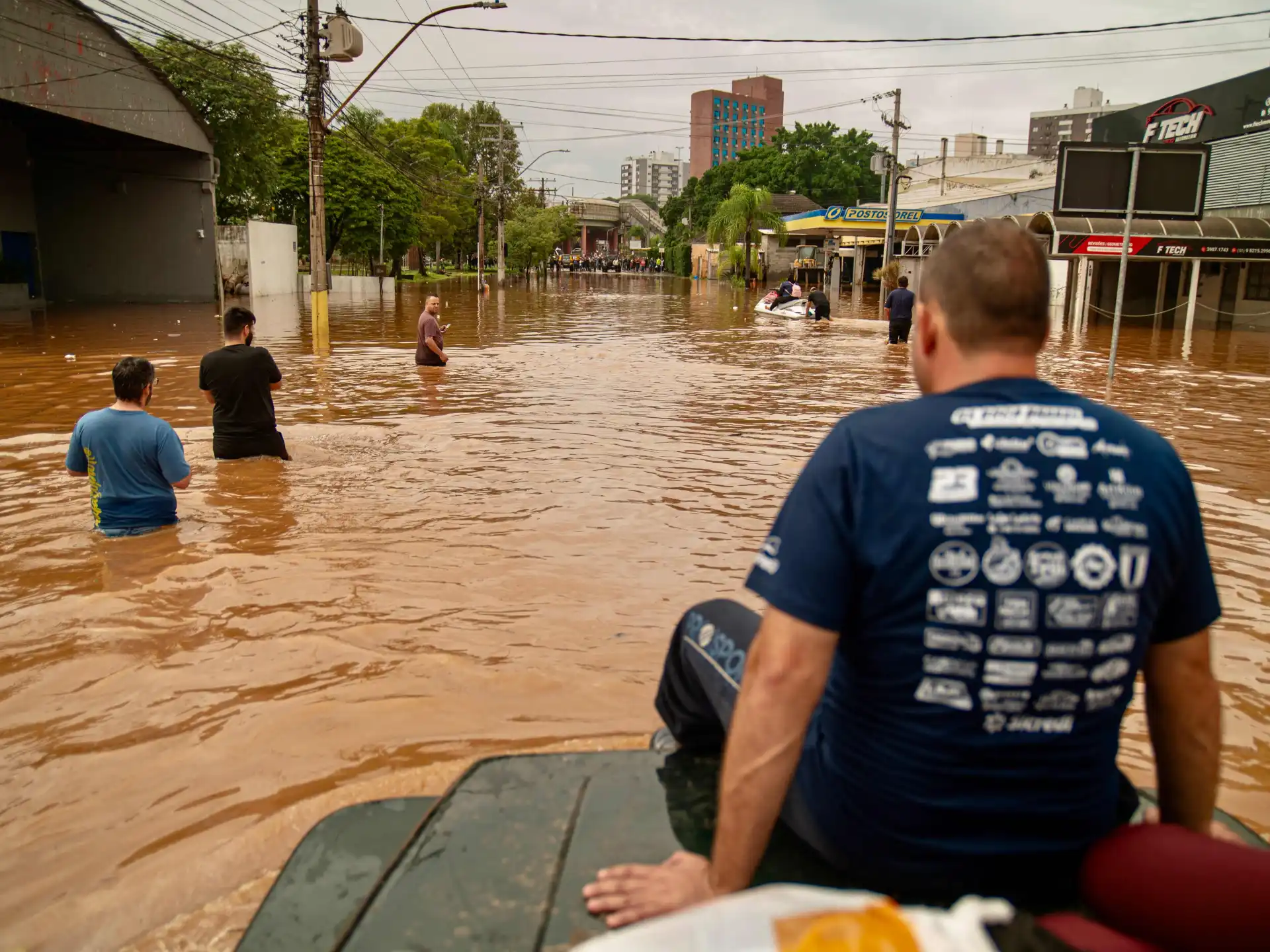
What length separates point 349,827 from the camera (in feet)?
8.55

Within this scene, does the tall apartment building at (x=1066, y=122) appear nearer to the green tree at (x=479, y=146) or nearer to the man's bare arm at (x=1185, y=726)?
the green tree at (x=479, y=146)

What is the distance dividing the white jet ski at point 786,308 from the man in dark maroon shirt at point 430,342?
56.5ft

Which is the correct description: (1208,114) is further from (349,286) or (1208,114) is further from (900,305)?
(349,286)

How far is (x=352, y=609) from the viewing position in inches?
224

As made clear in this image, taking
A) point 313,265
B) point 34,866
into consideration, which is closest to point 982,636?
point 34,866

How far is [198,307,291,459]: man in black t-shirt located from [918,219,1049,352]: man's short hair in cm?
706

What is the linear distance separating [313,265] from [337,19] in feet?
17.5

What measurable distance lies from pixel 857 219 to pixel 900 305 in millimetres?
35820

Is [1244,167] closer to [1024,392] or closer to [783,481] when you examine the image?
[783,481]

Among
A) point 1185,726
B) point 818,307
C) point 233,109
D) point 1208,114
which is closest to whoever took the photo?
point 1185,726

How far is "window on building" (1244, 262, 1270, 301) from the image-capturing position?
29.8 m

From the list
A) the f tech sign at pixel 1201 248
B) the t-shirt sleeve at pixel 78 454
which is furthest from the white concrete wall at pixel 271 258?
the t-shirt sleeve at pixel 78 454

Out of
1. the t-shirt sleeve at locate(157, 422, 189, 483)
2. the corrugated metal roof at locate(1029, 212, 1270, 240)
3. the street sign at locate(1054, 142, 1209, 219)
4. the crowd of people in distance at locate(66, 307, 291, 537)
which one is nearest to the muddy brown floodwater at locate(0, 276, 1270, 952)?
the crowd of people in distance at locate(66, 307, 291, 537)

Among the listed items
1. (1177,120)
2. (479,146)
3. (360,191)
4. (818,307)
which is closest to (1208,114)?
(1177,120)
